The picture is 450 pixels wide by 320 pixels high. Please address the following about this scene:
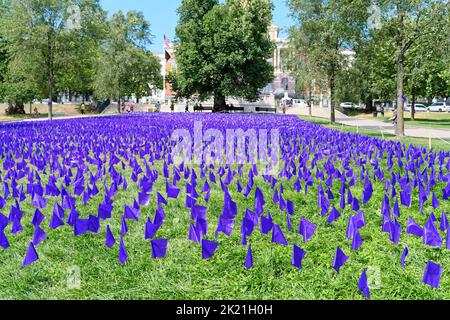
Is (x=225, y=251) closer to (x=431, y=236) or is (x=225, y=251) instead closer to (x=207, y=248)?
(x=207, y=248)

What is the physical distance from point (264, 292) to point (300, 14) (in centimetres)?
3006

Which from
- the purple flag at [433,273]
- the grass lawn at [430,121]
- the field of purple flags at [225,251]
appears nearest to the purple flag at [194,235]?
the field of purple flags at [225,251]

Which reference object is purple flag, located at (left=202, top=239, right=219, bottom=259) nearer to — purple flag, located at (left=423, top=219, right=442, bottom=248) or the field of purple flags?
the field of purple flags

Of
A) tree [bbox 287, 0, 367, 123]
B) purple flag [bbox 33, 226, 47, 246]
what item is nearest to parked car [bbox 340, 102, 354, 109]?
tree [bbox 287, 0, 367, 123]

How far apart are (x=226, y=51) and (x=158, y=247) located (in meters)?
45.3

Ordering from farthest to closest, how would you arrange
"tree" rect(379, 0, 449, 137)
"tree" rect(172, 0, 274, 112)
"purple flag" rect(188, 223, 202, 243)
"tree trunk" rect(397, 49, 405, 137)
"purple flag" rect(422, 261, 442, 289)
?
"tree" rect(172, 0, 274, 112)
"tree trunk" rect(397, 49, 405, 137)
"tree" rect(379, 0, 449, 137)
"purple flag" rect(188, 223, 202, 243)
"purple flag" rect(422, 261, 442, 289)

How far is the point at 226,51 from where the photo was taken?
47094 mm

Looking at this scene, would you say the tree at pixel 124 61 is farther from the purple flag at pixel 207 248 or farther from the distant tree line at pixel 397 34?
the purple flag at pixel 207 248

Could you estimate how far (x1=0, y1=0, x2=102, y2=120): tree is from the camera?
3031cm

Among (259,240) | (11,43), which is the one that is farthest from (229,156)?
(11,43)

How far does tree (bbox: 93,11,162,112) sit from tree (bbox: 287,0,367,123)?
2143 centimetres

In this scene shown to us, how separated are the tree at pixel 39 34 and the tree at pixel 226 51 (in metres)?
17.0
